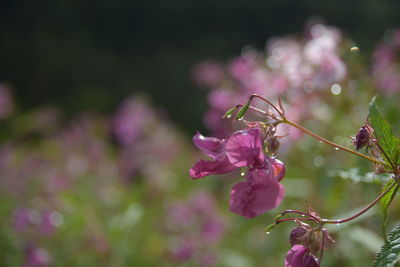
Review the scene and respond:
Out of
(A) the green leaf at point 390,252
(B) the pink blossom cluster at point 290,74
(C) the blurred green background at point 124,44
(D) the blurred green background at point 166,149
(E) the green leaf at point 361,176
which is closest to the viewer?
(A) the green leaf at point 390,252

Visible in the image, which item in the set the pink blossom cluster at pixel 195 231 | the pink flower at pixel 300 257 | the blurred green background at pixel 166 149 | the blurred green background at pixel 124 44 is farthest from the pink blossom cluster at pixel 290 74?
the blurred green background at pixel 124 44

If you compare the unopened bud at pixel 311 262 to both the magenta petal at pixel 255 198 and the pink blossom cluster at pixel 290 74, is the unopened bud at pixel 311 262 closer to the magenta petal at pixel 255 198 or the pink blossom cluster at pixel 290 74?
the magenta petal at pixel 255 198

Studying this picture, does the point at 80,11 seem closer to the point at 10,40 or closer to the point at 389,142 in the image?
the point at 10,40

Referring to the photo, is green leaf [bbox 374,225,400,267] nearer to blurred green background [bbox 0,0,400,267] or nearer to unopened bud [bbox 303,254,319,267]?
unopened bud [bbox 303,254,319,267]

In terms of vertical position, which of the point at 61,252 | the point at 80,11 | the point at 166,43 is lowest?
the point at 61,252

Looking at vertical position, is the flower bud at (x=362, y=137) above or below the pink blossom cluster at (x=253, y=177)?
below

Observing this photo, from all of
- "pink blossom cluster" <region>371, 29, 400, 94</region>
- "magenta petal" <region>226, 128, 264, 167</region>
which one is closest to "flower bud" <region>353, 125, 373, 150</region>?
"magenta petal" <region>226, 128, 264, 167</region>

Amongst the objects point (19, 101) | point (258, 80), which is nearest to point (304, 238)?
point (258, 80)

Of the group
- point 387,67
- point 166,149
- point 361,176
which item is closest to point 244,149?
point 361,176
